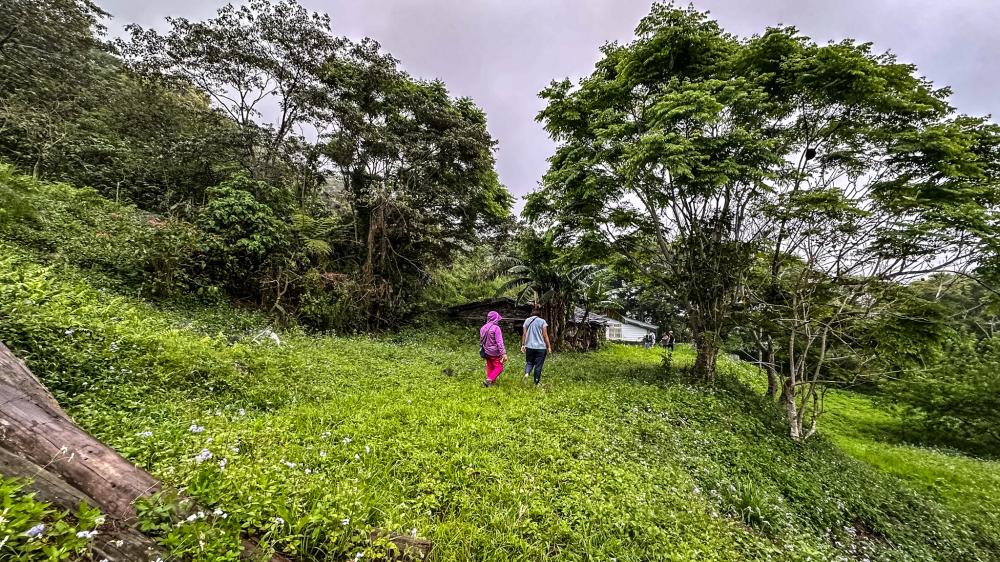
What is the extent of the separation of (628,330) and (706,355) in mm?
29833

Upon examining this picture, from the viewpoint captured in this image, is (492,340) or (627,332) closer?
(492,340)

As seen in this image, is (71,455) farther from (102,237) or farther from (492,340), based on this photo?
(102,237)

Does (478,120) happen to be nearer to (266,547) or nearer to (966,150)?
(966,150)

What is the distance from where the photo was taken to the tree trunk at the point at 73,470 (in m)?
1.94

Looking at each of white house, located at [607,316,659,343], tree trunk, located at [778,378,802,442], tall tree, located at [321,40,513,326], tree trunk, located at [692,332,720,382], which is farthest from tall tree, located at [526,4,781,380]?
white house, located at [607,316,659,343]

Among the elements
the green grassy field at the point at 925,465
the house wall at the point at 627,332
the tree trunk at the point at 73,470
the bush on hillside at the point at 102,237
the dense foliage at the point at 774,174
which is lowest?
the green grassy field at the point at 925,465

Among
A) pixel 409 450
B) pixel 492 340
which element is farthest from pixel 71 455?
pixel 492 340

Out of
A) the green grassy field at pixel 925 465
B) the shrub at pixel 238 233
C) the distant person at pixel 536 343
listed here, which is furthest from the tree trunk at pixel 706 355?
the shrub at pixel 238 233

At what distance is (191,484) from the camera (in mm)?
2391

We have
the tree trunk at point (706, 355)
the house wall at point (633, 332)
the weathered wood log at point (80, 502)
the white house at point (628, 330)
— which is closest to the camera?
the weathered wood log at point (80, 502)

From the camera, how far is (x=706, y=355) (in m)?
10.6

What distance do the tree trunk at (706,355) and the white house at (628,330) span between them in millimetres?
26091

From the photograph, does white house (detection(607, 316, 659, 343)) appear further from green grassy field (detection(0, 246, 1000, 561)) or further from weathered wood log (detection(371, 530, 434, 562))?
weathered wood log (detection(371, 530, 434, 562))

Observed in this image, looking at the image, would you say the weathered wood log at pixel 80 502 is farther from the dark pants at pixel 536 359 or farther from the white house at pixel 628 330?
the white house at pixel 628 330
